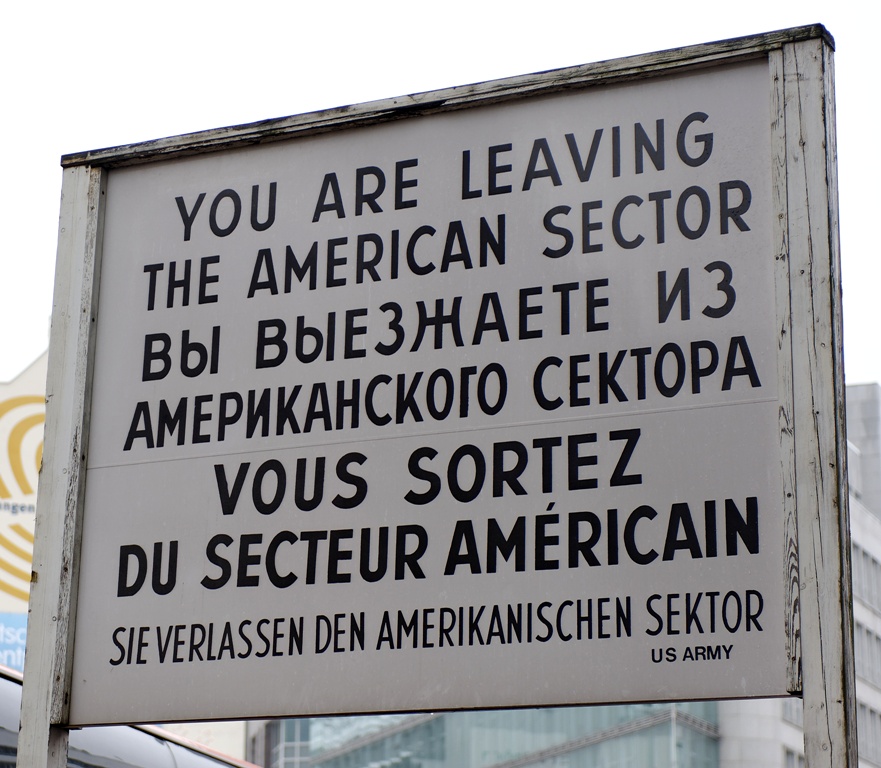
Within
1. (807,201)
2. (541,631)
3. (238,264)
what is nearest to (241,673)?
(541,631)

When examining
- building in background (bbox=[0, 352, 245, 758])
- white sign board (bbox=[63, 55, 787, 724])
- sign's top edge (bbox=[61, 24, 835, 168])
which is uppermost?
building in background (bbox=[0, 352, 245, 758])

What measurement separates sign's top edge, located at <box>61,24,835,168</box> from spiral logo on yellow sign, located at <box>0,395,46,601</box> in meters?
22.0

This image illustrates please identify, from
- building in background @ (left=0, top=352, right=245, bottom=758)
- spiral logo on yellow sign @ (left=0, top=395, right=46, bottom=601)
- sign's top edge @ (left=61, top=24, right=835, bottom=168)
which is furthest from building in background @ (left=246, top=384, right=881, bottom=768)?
sign's top edge @ (left=61, top=24, right=835, bottom=168)

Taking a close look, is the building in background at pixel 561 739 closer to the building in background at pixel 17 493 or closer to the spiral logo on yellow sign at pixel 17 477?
the building in background at pixel 17 493

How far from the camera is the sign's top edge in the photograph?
3.90m

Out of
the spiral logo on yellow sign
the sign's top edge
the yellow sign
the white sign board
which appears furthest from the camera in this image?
the spiral logo on yellow sign

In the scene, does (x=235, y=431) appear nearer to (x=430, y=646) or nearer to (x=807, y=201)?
(x=430, y=646)

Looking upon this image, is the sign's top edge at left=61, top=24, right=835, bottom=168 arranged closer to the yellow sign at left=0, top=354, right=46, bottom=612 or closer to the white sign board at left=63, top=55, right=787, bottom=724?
the white sign board at left=63, top=55, right=787, bottom=724

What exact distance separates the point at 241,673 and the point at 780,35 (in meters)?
2.19

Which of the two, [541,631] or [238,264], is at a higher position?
[238,264]

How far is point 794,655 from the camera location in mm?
3354

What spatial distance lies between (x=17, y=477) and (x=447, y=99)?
23.8 metres

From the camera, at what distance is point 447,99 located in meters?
4.22

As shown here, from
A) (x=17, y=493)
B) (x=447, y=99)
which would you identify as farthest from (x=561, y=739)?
(x=447, y=99)
